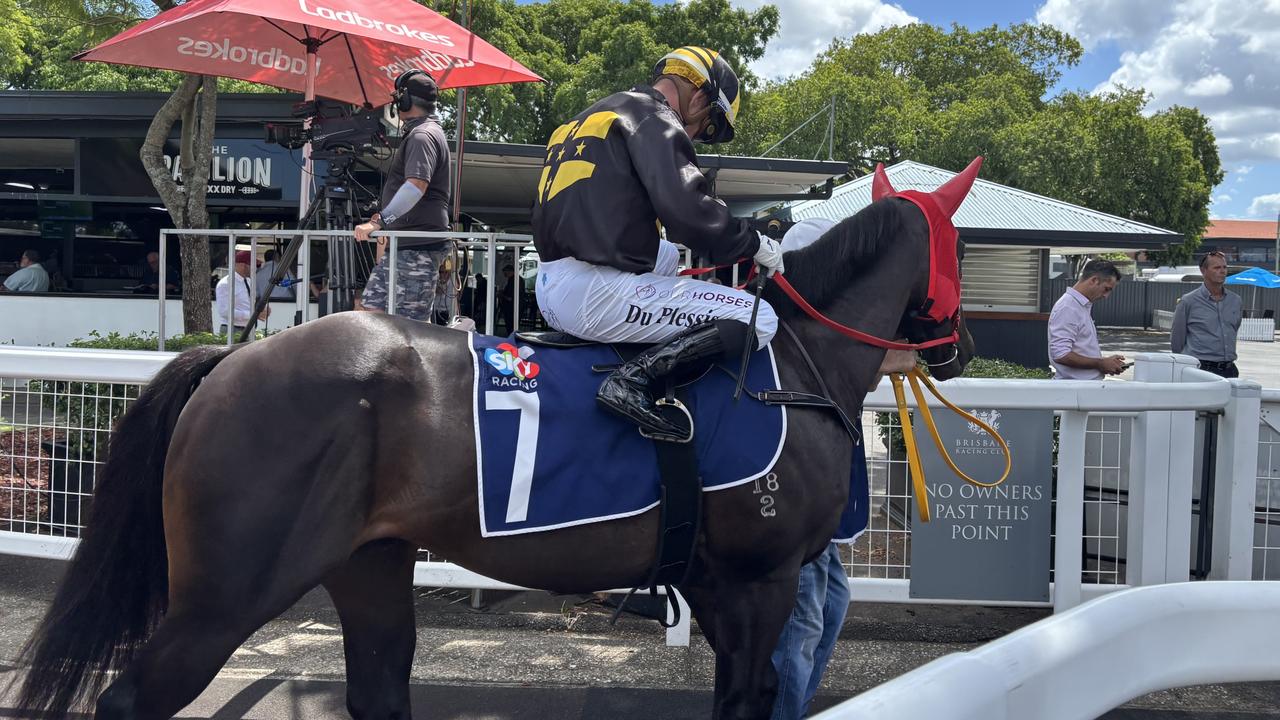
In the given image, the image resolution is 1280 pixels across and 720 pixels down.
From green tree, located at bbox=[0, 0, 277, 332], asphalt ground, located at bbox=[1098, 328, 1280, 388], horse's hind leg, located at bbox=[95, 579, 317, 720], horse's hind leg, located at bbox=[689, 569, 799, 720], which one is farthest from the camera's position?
asphalt ground, located at bbox=[1098, 328, 1280, 388]

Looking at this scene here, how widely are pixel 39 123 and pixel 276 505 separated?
14.4 meters

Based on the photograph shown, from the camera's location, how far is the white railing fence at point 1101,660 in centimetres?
137

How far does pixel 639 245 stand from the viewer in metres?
3.06

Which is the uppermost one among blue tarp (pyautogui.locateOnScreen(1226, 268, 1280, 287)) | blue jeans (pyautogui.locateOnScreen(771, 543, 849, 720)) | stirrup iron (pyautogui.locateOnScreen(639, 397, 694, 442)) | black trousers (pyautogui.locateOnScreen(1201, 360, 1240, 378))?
blue tarp (pyautogui.locateOnScreen(1226, 268, 1280, 287))

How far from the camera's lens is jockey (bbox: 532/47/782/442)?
290 cm

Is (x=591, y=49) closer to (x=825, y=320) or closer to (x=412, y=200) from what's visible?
(x=412, y=200)

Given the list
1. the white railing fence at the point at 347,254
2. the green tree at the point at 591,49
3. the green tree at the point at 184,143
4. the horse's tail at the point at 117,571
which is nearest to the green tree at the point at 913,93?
the green tree at the point at 591,49

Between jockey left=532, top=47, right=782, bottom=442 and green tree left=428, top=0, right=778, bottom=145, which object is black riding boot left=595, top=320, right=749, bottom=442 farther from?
green tree left=428, top=0, right=778, bottom=145

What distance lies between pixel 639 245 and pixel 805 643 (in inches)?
58.6

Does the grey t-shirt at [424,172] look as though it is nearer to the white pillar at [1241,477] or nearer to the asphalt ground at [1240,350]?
the white pillar at [1241,477]

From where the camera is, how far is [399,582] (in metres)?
3.13

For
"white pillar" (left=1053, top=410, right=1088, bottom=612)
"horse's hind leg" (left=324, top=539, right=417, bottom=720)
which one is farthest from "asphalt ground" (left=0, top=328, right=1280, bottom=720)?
"horse's hind leg" (left=324, top=539, right=417, bottom=720)

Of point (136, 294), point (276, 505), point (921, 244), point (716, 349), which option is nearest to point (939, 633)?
point (921, 244)

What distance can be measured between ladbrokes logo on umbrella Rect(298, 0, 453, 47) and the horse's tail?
164 inches
